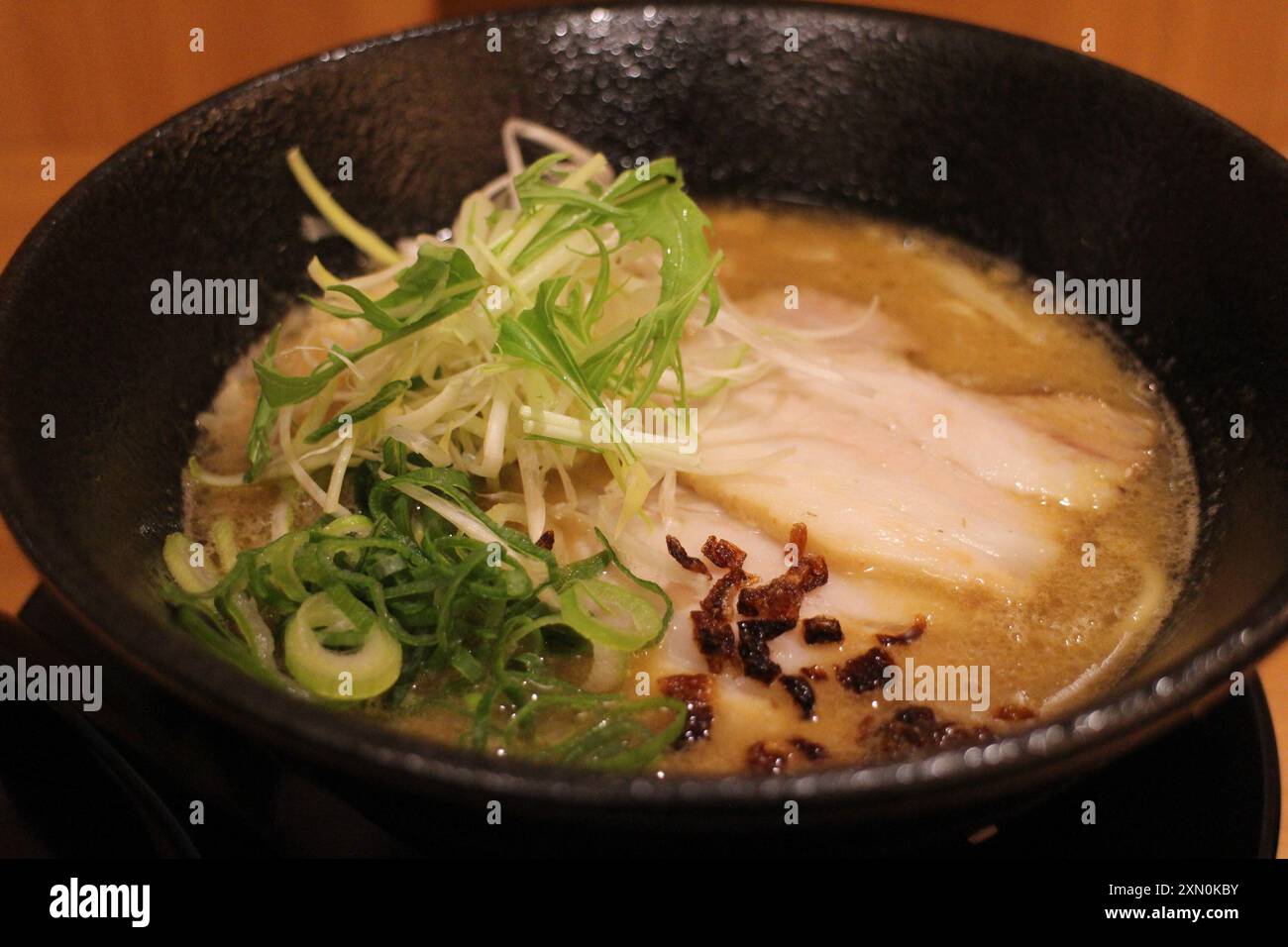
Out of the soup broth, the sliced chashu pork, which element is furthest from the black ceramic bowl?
the sliced chashu pork

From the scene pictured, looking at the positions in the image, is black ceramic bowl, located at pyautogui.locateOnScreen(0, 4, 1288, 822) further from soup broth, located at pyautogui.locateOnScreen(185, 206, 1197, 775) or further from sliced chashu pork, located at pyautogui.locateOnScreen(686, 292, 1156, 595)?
sliced chashu pork, located at pyautogui.locateOnScreen(686, 292, 1156, 595)

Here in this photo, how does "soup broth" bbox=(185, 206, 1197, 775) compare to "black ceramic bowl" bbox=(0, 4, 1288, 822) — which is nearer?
"black ceramic bowl" bbox=(0, 4, 1288, 822)

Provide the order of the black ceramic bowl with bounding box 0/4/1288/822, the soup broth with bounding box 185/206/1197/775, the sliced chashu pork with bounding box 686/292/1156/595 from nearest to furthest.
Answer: the black ceramic bowl with bounding box 0/4/1288/822 → the soup broth with bounding box 185/206/1197/775 → the sliced chashu pork with bounding box 686/292/1156/595

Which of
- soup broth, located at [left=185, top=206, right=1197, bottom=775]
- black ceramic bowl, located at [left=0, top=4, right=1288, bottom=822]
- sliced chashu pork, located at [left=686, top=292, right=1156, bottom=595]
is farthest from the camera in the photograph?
sliced chashu pork, located at [left=686, top=292, right=1156, bottom=595]

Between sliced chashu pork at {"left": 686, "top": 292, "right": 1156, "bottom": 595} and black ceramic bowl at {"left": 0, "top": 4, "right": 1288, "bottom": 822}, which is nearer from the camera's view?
black ceramic bowl at {"left": 0, "top": 4, "right": 1288, "bottom": 822}

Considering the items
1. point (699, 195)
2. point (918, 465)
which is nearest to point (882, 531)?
point (918, 465)

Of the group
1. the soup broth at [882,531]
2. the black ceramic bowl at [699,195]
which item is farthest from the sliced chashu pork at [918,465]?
the black ceramic bowl at [699,195]
